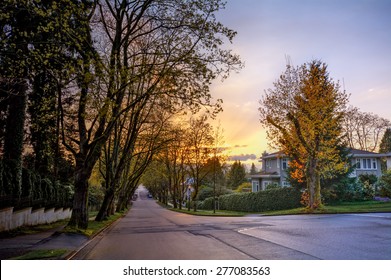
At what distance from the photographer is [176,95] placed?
16.2 m

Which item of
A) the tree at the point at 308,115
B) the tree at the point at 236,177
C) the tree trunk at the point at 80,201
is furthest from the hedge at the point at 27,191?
the tree at the point at 236,177

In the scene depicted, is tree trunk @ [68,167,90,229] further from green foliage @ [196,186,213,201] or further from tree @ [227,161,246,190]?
tree @ [227,161,246,190]

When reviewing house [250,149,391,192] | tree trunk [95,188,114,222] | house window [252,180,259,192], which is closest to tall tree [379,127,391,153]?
house [250,149,391,192]

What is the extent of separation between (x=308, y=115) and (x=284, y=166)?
25293 millimetres

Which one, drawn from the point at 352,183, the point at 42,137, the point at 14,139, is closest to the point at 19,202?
the point at 14,139

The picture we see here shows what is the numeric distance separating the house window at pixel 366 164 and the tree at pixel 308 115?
21237 mm

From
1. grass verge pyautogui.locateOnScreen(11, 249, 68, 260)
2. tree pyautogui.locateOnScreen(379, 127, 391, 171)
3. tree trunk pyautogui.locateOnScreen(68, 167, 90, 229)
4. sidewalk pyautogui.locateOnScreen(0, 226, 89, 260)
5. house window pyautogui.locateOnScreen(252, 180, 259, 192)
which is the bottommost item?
sidewalk pyautogui.locateOnScreen(0, 226, 89, 260)

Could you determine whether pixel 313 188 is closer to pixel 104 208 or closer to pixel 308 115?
pixel 308 115

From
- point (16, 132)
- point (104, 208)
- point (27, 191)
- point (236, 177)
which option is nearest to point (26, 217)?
point (27, 191)

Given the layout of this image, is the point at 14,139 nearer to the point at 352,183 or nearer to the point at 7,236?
the point at 7,236

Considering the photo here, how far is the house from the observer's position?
50.2 meters

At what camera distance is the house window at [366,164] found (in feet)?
166

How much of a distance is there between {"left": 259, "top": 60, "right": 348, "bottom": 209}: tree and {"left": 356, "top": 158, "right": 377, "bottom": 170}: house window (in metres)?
21.2
